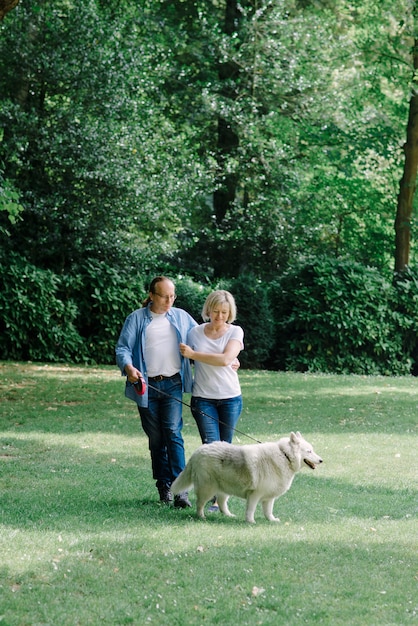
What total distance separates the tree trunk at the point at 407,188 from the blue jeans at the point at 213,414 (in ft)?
57.6

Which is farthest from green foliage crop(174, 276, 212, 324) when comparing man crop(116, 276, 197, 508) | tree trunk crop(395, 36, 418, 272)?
man crop(116, 276, 197, 508)

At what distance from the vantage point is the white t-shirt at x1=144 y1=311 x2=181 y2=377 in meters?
7.74

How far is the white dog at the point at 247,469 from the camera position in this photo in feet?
23.7

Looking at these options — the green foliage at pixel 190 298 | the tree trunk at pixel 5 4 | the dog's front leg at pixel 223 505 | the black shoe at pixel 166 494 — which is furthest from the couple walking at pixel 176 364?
the green foliage at pixel 190 298

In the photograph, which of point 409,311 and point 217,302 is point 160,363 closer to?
point 217,302

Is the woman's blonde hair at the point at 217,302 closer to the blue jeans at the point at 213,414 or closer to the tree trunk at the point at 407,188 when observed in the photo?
the blue jeans at the point at 213,414

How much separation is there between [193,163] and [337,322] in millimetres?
5963

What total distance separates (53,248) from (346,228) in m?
13.4

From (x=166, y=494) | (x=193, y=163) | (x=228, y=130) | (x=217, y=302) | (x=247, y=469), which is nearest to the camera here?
(x=247, y=469)

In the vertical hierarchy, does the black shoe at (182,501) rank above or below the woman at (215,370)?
below

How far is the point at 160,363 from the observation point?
7.75 meters

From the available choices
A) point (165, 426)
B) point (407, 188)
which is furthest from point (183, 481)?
point (407, 188)

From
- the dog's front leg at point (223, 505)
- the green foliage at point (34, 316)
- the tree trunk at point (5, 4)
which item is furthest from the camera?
the green foliage at point (34, 316)

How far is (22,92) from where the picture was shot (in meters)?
21.5
